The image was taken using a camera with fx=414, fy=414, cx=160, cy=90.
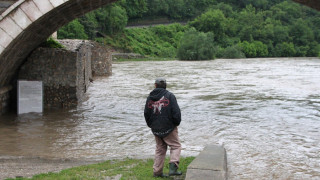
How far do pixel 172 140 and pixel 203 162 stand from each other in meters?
0.57

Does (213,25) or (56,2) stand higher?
(213,25)

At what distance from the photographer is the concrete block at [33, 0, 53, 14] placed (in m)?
9.70

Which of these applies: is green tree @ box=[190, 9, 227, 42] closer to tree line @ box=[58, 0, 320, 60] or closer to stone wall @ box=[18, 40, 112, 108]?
tree line @ box=[58, 0, 320, 60]

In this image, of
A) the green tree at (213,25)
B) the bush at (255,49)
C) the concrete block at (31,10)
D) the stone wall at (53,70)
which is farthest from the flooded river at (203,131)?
the green tree at (213,25)

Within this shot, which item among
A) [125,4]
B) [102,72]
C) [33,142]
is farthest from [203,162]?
[125,4]

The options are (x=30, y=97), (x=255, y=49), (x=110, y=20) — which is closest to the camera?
(x=30, y=97)

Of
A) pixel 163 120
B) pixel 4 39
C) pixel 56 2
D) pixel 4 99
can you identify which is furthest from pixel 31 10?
pixel 163 120

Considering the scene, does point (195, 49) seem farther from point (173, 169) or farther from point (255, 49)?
point (173, 169)

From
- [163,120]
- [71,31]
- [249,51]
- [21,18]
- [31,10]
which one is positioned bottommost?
[163,120]

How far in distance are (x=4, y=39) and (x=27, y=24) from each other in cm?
63

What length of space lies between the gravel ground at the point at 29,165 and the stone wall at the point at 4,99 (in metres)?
5.18

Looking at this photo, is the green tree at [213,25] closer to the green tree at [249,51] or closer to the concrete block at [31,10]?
the green tree at [249,51]

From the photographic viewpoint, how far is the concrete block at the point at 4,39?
956 centimetres

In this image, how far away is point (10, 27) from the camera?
9.59 m
